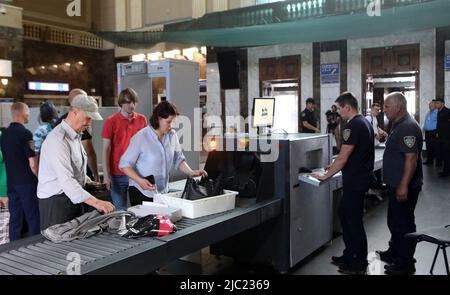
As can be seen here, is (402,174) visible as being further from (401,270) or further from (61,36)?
(61,36)

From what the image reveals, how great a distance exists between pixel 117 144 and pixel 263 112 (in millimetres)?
1442

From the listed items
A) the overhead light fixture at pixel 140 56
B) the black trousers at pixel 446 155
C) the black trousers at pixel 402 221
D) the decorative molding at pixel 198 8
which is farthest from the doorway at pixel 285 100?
the black trousers at pixel 402 221

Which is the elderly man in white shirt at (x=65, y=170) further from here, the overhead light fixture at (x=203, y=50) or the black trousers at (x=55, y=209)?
the overhead light fixture at (x=203, y=50)

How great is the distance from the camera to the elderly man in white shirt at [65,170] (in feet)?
7.11

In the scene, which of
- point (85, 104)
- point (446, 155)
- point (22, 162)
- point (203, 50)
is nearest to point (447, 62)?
point (446, 155)

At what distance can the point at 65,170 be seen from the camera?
218cm

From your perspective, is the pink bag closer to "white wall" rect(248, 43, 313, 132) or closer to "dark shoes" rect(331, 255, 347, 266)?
"dark shoes" rect(331, 255, 347, 266)

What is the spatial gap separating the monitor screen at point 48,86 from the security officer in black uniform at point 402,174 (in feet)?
41.8

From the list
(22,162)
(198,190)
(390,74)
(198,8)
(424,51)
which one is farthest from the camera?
(198,8)

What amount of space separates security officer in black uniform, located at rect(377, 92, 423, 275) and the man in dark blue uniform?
267cm

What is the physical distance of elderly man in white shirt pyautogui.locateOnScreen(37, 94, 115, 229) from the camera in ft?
7.11
